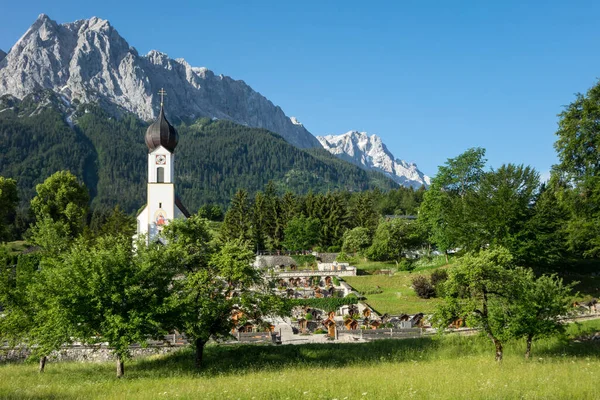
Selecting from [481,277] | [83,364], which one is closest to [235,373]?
[83,364]

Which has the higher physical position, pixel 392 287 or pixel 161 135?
pixel 161 135

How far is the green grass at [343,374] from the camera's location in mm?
13875

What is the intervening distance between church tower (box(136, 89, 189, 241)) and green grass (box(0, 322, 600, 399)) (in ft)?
109

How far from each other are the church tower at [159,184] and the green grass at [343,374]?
33.3 meters

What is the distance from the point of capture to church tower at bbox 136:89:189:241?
5666 cm

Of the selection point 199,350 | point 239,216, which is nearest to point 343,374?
point 199,350

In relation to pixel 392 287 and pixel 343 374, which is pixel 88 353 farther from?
pixel 392 287

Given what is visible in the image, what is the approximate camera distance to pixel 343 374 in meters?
17.8

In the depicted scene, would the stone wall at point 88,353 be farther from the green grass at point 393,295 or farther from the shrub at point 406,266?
the shrub at point 406,266

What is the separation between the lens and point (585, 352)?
2186 centimetres

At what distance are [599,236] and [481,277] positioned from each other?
15.5 meters

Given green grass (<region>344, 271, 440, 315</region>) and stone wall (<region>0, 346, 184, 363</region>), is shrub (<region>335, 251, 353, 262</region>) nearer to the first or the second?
green grass (<region>344, 271, 440, 315</region>)

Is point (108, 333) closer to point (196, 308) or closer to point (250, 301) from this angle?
point (196, 308)

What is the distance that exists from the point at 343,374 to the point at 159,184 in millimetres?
A: 43259
